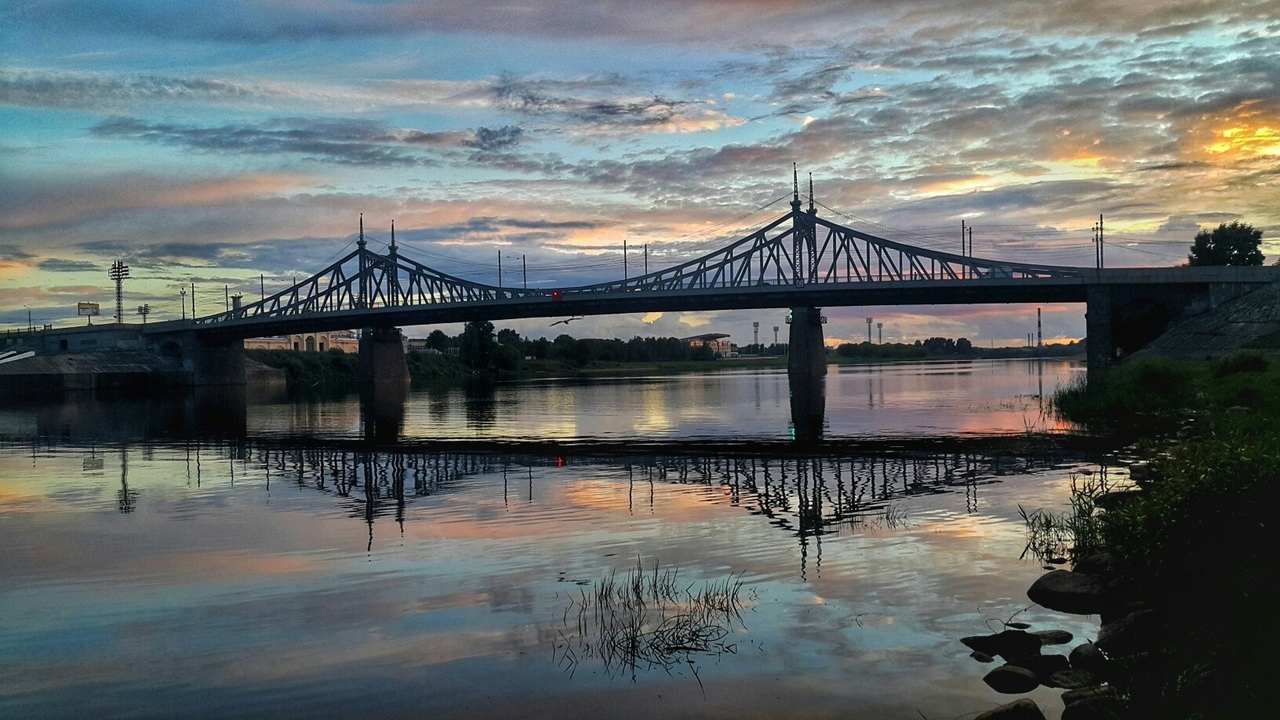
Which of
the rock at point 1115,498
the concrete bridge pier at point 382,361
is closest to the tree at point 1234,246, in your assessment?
the concrete bridge pier at point 382,361

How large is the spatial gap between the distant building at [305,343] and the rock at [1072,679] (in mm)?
147783

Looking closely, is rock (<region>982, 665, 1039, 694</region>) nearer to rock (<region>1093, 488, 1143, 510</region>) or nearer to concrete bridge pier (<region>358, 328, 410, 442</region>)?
rock (<region>1093, 488, 1143, 510</region>)

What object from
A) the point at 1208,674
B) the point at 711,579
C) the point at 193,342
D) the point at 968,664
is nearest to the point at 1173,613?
the point at 1208,674

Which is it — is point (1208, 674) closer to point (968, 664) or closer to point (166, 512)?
point (968, 664)

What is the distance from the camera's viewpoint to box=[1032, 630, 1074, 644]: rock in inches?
Answer: 384

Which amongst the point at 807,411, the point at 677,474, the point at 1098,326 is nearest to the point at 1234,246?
the point at 1098,326

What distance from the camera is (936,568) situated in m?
13.5

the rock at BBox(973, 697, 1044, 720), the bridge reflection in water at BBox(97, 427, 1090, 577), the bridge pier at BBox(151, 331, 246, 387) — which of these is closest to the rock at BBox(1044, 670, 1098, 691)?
the rock at BBox(973, 697, 1044, 720)

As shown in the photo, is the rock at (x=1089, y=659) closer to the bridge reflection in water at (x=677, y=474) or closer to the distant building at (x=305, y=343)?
the bridge reflection in water at (x=677, y=474)

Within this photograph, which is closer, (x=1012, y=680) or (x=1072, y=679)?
(x=1072, y=679)

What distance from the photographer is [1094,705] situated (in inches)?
314

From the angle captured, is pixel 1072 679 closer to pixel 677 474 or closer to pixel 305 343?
pixel 677 474

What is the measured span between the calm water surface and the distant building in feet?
428

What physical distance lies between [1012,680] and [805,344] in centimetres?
9640
